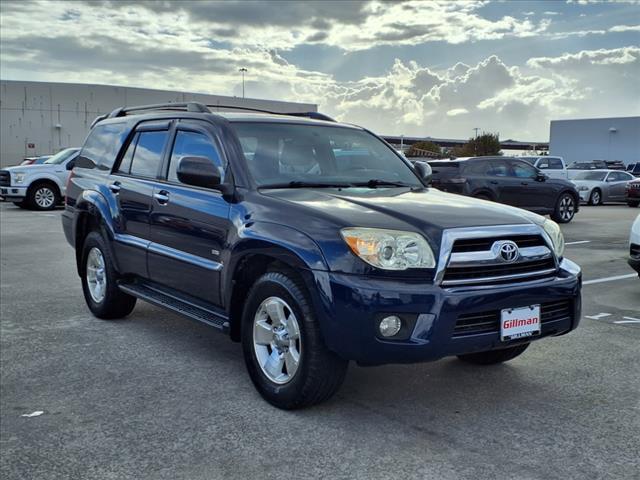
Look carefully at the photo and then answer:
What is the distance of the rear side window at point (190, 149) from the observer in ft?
15.3

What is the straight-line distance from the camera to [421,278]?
11.5 feet

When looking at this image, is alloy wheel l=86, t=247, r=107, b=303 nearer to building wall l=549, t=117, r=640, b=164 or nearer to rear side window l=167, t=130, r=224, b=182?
rear side window l=167, t=130, r=224, b=182

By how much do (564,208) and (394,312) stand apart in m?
13.7

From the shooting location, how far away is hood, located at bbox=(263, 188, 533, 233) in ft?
12.0

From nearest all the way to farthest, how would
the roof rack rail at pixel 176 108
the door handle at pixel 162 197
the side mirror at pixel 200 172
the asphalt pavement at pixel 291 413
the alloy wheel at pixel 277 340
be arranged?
the asphalt pavement at pixel 291 413 < the alloy wheel at pixel 277 340 < the side mirror at pixel 200 172 < the door handle at pixel 162 197 < the roof rack rail at pixel 176 108

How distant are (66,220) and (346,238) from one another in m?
4.18

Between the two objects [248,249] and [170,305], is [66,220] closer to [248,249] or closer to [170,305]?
[170,305]

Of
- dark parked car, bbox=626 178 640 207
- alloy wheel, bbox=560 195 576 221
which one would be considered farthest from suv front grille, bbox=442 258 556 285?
dark parked car, bbox=626 178 640 207

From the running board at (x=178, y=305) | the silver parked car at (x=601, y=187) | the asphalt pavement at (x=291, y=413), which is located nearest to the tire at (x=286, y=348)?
the asphalt pavement at (x=291, y=413)

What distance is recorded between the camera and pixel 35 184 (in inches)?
721

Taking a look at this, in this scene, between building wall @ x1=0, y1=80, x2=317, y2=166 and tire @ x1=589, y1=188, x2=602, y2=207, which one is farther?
building wall @ x1=0, y1=80, x2=317, y2=166

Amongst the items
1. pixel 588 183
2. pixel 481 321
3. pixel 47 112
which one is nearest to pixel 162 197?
pixel 481 321

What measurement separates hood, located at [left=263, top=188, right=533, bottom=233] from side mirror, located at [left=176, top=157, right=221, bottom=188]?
1.21ft

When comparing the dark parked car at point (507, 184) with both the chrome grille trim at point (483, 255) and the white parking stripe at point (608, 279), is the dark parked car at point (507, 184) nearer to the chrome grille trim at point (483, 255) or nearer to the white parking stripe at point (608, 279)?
the white parking stripe at point (608, 279)
